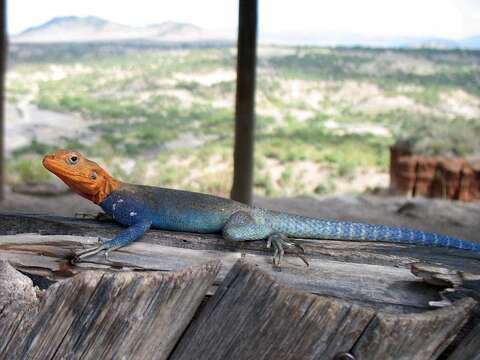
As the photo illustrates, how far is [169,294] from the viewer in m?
1.11

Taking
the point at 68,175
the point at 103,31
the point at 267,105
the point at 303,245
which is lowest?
the point at 267,105

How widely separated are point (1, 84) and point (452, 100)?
10027mm

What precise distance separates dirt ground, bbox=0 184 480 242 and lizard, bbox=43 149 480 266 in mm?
4435

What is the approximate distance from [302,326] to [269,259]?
0.46 meters

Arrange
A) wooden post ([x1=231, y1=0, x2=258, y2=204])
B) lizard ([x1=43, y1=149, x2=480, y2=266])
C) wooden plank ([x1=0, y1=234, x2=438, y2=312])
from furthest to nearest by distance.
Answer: wooden post ([x1=231, y1=0, x2=258, y2=204])
lizard ([x1=43, y1=149, x2=480, y2=266])
wooden plank ([x1=0, y1=234, x2=438, y2=312])

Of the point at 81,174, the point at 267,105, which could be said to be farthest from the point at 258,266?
the point at 267,105

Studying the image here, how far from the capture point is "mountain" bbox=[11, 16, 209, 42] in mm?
13766

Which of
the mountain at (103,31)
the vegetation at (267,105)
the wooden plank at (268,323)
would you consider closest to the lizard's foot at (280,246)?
the wooden plank at (268,323)

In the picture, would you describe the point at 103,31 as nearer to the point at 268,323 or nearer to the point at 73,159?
the point at 73,159

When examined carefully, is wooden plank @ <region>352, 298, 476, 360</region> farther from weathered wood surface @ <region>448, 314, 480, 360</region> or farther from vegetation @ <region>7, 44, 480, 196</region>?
vegetation @ <region>7, 44, 480, 196</region>

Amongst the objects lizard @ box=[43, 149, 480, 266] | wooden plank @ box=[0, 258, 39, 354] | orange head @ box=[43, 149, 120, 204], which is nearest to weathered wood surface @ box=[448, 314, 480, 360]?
lizard @ box=[43, 149, 480, 266]

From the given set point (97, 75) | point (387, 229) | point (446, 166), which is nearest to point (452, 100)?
point (446, 166)

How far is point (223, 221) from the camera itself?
1830 millimetres

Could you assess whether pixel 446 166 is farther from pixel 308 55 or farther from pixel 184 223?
pixel 184 223
